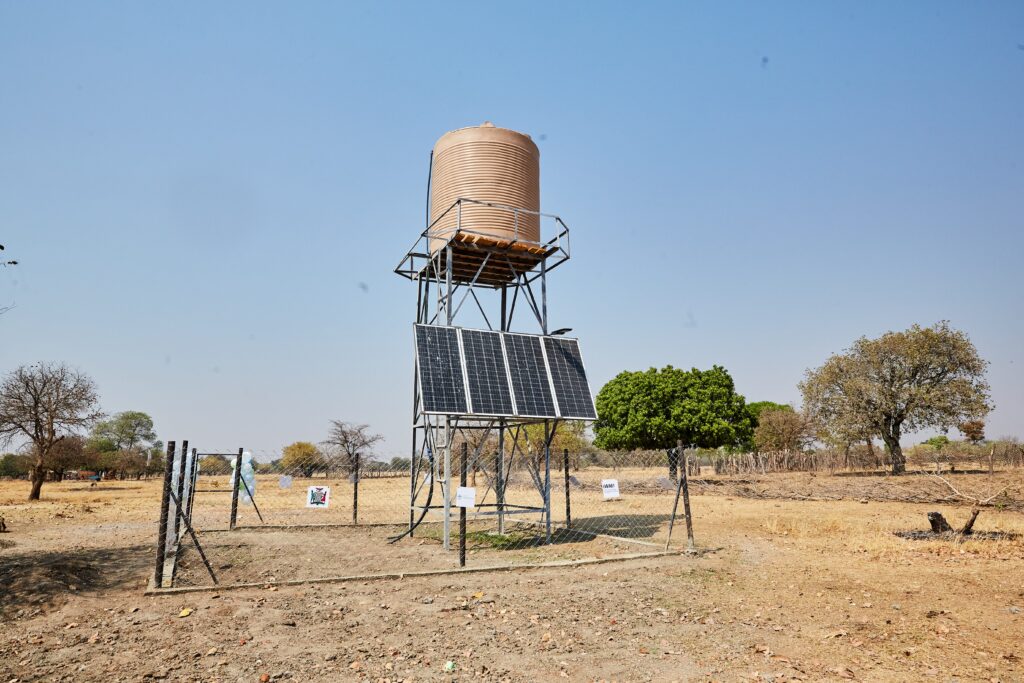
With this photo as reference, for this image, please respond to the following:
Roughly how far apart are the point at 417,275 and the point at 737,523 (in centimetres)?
1303

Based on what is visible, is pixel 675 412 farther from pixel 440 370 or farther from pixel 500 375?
pixel 440 370

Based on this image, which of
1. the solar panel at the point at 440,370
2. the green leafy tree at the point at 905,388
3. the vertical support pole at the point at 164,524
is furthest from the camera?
the green leafy tree at the point at 905,388

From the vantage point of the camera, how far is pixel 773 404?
104 m

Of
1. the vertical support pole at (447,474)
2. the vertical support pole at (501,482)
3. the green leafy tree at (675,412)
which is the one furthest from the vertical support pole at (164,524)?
the green leafy tree at (675,412)

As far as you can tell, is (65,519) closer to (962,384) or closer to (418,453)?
(418,453)

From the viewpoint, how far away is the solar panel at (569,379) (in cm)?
1520

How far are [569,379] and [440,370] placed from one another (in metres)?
3.61

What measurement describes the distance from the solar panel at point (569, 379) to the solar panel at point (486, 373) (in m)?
1.40

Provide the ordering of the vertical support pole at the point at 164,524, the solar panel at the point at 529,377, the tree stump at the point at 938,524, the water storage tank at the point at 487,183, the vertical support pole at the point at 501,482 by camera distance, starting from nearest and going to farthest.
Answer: the vertical support pole at the point at 164,524
the solar panel at the point at 529,377
the vertical support pole at the point at 501,482
the tree stump at the point at 938,524
the water storage tank at the point at 487,183

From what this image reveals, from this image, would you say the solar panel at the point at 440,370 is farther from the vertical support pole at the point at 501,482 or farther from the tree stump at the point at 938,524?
the tree stump at the point at 938,524

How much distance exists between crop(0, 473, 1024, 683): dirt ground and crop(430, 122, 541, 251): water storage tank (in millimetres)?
8579

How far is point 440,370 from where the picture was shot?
564 inches

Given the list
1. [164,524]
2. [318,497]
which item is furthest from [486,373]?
[164,524]

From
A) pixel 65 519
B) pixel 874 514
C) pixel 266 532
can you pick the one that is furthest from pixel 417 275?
pixel 874 514
